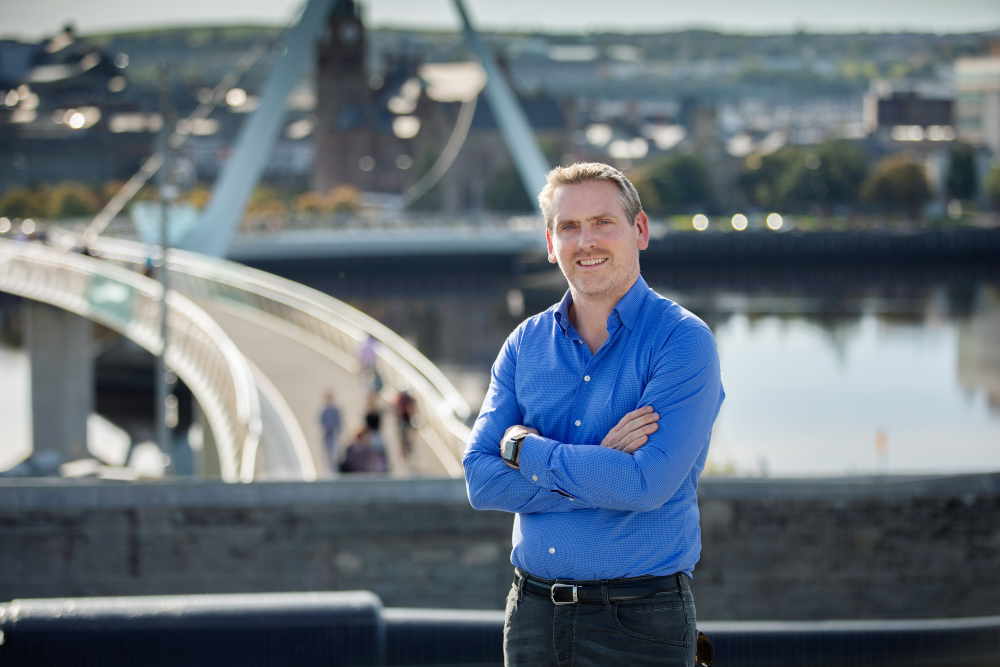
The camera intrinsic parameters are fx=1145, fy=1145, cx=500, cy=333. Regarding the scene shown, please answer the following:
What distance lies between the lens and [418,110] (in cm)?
5941

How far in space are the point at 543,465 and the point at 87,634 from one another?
0.97 meters

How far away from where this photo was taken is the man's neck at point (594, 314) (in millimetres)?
1332

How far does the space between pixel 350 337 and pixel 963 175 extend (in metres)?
40.4

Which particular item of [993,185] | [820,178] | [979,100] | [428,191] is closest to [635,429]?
[993,185]

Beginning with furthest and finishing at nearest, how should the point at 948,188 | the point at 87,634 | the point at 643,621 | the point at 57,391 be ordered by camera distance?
the point at 948,188, the point at 57,391, the point at 87,634, the point at 643,621

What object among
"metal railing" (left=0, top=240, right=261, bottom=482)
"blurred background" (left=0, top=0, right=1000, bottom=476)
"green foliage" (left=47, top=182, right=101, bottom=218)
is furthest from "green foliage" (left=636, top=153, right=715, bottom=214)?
"metal railing" (left=0, top=240, right=261, bottom=482)

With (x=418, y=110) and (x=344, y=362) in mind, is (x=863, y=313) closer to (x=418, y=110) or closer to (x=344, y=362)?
(x=344, y=362)

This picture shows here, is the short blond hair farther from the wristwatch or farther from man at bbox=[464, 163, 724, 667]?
the wristwatch

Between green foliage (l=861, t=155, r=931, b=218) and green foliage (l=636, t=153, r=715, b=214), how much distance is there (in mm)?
7267

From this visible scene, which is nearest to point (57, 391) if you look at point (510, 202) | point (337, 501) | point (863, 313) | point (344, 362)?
point (344, 362)

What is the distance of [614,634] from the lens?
1.25 m

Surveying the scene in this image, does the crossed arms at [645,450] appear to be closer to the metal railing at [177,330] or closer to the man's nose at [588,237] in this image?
the man's nose at [588,237]

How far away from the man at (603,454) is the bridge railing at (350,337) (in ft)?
15.5

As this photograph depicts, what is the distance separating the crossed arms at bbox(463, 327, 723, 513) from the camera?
1229 millimetres
